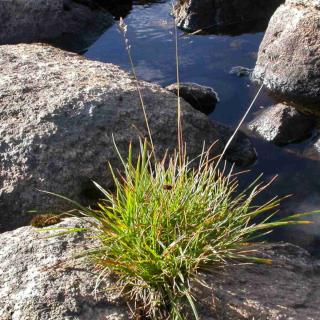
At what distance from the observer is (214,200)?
5.03m

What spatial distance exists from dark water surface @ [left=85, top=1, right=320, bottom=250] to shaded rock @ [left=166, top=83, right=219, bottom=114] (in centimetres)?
15

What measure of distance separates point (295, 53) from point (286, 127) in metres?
1.20

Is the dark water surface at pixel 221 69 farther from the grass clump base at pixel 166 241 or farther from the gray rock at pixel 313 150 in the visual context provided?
the grass clump base at pixel 166 241

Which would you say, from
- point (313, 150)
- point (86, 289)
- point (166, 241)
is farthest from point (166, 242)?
point (313, 150)

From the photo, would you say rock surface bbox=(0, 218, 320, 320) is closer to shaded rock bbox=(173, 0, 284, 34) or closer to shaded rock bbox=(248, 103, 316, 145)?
shaded rock bbox=(248, 103, 316, 145)

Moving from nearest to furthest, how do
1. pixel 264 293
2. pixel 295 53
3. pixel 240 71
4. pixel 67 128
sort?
pixel 264 293
pixel 67 128
pixel 295 53
pixel 240 71

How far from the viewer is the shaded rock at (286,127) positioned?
29.3 feet

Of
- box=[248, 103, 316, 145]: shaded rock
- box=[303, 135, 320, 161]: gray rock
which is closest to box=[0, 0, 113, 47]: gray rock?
box=[248, 103, 316, 145]: shaded rock

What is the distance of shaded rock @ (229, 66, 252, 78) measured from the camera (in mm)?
10609

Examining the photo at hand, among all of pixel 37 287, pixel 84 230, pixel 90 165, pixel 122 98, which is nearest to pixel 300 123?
pixel 122 98

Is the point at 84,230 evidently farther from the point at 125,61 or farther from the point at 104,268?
the point at 125,61

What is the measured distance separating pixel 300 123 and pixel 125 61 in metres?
3.78

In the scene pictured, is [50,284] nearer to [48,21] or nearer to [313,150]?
[313,150]

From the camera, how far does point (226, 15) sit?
40.1ft
